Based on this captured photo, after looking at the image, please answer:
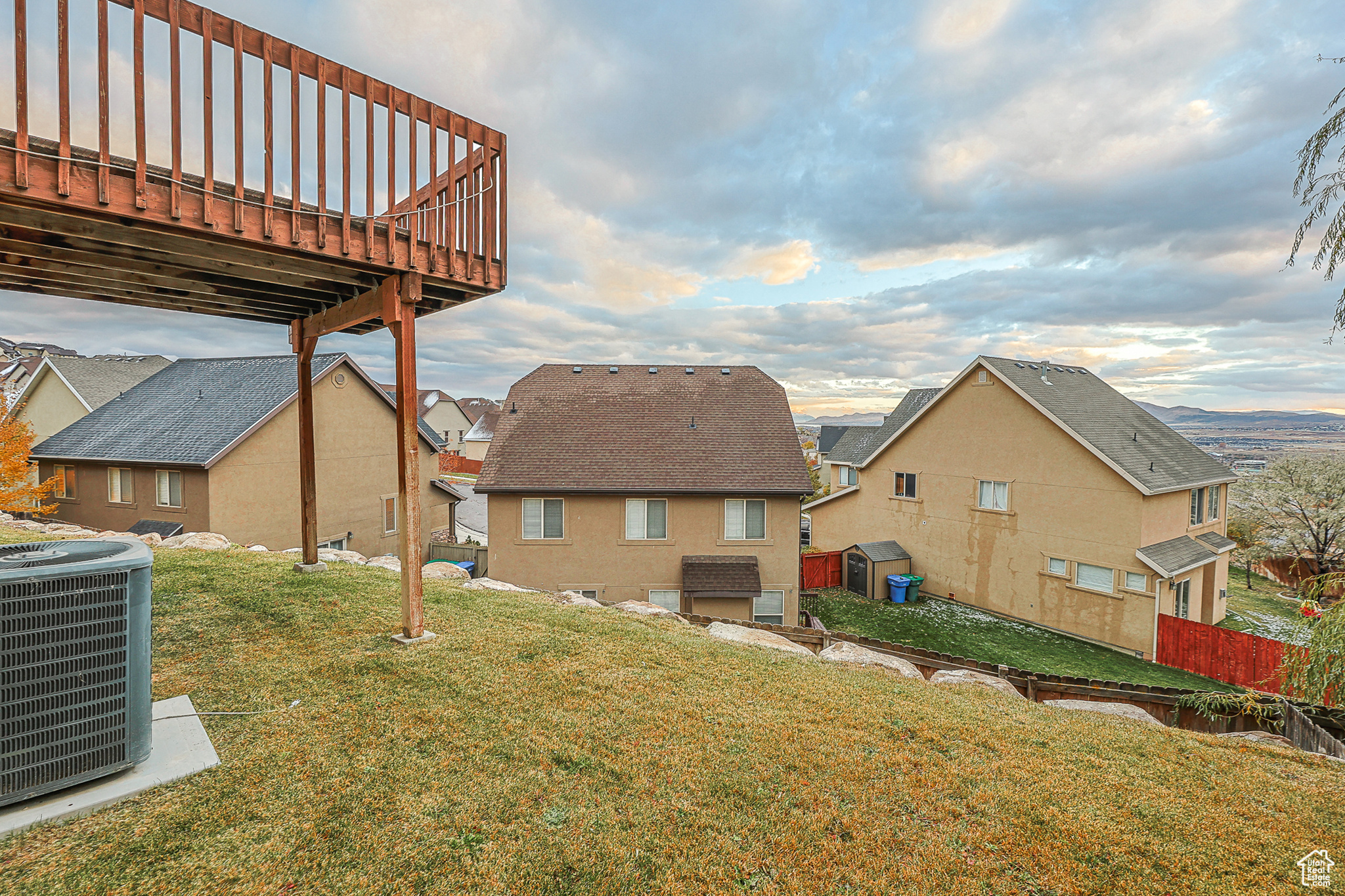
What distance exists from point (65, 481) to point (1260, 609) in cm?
4119

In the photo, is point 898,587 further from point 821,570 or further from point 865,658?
point 865,658

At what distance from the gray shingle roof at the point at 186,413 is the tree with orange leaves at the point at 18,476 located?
3.55 ft

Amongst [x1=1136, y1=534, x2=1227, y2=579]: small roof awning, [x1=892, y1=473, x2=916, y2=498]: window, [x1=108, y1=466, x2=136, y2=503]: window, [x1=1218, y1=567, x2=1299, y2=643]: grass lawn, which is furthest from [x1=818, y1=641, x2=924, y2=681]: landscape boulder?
[x1=108, y1=466, x2=136, y2=503]: window

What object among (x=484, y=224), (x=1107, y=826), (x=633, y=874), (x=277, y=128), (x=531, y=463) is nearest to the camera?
(x=633, y=874)

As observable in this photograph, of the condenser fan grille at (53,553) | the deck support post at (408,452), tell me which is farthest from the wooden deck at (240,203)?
the condenser fan grille at (53,553)

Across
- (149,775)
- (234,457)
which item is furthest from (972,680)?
(234,457)

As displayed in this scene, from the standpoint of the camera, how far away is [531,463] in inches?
592

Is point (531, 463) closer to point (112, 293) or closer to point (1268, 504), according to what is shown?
point (112, 293)

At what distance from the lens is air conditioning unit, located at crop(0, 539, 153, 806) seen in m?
2.84

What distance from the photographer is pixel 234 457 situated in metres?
15.1

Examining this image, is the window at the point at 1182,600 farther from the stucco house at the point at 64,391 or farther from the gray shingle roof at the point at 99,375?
the gray shingle roof at the point at 99,375

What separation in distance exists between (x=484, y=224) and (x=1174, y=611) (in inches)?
778

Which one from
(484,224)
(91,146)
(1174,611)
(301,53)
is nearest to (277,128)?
(301,53)

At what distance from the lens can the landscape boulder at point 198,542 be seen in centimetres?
1073
